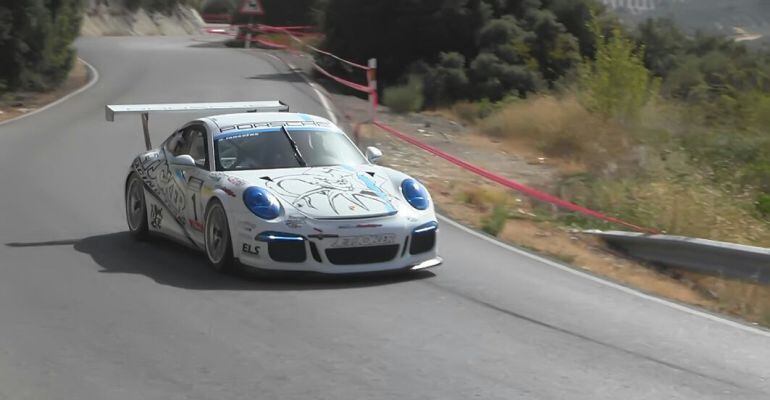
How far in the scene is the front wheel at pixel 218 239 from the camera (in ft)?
33.6

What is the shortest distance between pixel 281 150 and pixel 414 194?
4.65ft

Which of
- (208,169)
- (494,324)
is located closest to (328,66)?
(208,169)

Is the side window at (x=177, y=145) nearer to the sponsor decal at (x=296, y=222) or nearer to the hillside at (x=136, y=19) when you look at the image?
the sponsor decal at (x=296, y=222)

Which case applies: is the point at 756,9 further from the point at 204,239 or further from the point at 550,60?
the point at 204,239

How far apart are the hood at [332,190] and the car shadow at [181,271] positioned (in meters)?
0.59

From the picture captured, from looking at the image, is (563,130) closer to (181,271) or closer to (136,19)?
(181,271)

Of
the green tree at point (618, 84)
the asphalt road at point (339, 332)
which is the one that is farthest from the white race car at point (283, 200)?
the green tree at point (618, 84)

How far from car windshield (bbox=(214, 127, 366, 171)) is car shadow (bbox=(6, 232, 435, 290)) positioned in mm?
1045

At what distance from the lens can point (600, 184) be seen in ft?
59.1

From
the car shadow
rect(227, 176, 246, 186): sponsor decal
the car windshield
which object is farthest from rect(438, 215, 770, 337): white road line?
rect(227, 176, 246, 186): sponsor decal

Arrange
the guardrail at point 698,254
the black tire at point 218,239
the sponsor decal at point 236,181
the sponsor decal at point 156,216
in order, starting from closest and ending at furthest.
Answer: the black tire at point 218,239
the sponsor decal at point 236,181
the guardrail at point 698,254
the sponsor decal at point 156,216

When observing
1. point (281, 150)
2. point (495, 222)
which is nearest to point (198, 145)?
point (281, 150)

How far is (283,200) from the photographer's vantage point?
33.2 feet

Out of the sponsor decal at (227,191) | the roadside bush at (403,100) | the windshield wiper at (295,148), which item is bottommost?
the roadside bush at (403,100)
